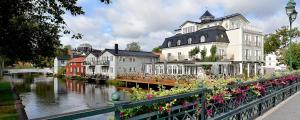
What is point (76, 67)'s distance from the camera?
87062 millimetres

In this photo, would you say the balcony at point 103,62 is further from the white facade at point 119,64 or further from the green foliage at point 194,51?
the green foliage at point 194,51

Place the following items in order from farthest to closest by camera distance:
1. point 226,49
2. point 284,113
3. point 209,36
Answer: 1. point 226,49
2. point 209,36
3. point 284,113

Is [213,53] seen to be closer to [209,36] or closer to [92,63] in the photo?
[209,36]

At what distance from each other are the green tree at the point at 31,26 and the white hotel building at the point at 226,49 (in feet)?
110

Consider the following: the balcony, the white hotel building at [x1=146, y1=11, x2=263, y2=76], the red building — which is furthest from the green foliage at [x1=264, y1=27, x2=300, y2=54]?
the red building

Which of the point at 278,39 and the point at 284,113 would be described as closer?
the point at 284,113

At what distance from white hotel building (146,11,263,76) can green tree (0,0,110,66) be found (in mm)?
33533

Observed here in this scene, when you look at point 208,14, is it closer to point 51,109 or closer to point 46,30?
point 51,109

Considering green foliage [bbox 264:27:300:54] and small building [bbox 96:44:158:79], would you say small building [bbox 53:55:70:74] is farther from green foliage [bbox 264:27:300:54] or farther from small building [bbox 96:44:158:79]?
green foliage [bbox 264:27:300:54]

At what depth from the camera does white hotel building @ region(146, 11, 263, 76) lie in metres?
51.6

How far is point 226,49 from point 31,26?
147ft

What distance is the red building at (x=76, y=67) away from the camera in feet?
275

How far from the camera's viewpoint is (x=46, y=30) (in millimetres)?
15734

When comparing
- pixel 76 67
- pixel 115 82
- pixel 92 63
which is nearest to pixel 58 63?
pixel 76 67
